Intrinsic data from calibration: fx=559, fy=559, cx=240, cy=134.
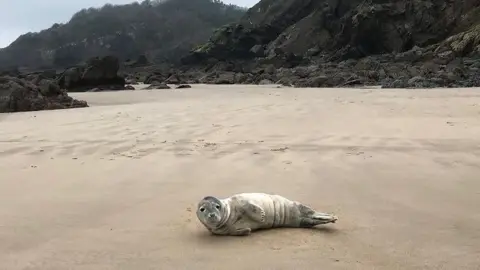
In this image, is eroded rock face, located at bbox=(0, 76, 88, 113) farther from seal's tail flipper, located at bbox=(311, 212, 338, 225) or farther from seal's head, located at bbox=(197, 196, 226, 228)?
seal's tail flipper, located at bbox=(311, 212, 338, 225)

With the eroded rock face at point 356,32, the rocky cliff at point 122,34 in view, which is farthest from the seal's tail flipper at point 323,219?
the rocky cliff at point 122,34

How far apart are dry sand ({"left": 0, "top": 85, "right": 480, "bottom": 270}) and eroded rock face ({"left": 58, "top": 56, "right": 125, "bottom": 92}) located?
15.1 m

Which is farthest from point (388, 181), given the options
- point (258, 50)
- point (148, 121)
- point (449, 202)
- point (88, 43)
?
point (88, 43)

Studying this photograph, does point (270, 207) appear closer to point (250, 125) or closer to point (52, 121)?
point (250, 125)

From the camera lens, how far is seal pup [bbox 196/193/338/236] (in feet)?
7.69

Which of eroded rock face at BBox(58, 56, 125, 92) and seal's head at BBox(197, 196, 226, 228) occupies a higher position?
eroded rock face at BBox(58, 56, 125, 92)

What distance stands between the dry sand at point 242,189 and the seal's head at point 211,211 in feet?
0.28

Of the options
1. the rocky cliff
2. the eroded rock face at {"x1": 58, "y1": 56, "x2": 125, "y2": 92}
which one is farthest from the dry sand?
the rocky cliff

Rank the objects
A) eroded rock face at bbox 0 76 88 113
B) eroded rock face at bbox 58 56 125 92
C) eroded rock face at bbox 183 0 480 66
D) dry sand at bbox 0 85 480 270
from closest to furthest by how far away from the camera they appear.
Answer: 1. dry sand at bbox 0 85 480 270
2. eroded rock face at bbox 0 76 88 113
3. eroded rock face at bbox 58 56 125 92
4. eroded rock face at bbox 183 0 480 66

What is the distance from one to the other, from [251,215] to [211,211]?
203 mm

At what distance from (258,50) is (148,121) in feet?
137

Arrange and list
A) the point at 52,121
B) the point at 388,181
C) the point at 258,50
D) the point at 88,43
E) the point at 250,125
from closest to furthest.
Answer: the point at 388,181
the point at 250,125
the point at 52,121
the point at 258,50
the point at 88,43

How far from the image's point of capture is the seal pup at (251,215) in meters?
2.34

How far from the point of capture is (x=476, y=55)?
69.4 feet
